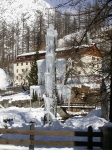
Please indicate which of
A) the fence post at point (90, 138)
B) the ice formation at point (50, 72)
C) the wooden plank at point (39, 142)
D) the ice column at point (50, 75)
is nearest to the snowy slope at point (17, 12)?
the ice formation at point (50, 72)

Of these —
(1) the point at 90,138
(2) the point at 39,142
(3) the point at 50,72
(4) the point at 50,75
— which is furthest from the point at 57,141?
(3) the point at 50,72

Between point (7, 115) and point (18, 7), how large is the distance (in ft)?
586

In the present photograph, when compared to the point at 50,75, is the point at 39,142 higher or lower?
lower

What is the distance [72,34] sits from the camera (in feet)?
41.9

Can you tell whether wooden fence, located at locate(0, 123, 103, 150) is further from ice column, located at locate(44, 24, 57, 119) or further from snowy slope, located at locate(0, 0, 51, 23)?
snowy slope, located at locate(0, 0, 51, 23)

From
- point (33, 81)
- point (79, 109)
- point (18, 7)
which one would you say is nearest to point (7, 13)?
point (18, 7)

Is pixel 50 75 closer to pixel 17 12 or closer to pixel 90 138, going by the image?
pixel 90 138

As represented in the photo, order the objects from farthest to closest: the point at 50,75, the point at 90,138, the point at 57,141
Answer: the point at 50,75, the point at 90,138, the point at 57,141

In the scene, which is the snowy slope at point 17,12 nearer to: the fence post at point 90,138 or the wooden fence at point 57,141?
the wooden fence at point 57,141

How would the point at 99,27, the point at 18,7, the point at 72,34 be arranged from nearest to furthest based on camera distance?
the point at 99,27
the point at 72,34
the point at 18,7

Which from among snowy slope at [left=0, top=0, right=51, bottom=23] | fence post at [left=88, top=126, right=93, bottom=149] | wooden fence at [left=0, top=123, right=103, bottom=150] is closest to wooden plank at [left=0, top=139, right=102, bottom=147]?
wooden fence at [left=0, top=123, right=103, bottom=150]

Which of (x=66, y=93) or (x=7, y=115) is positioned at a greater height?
(x=66, y=93)

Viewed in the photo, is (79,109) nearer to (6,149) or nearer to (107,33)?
(107,33)

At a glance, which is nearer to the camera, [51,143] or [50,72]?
[51,143]
